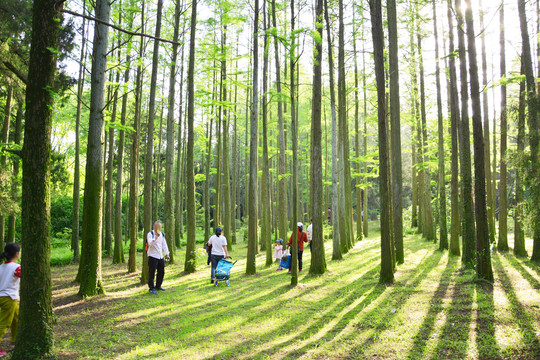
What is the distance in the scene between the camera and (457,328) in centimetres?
552

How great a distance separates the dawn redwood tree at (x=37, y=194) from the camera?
435 centimetres

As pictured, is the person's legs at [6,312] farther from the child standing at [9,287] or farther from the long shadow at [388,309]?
the long shadow at [388,309]

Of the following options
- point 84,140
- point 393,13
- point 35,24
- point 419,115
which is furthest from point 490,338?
point 84,140

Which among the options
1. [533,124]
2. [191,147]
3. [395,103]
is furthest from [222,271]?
[533,124]

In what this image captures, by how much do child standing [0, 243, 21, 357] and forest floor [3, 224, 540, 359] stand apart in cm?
84

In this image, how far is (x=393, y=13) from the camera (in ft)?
37.5

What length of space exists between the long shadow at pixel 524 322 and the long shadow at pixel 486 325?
0.32 metres

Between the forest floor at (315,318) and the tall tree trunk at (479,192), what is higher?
the tall tree trunk at (479,192)

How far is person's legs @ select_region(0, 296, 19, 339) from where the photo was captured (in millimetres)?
4809

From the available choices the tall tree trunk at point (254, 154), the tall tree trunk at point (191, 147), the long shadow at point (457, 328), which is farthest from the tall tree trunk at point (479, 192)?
the tall tree trunk at point (191, 147)

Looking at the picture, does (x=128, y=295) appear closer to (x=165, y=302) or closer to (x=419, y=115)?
(x=165, y=302)

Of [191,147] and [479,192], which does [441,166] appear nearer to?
[479,192]

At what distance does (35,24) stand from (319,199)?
8170mm

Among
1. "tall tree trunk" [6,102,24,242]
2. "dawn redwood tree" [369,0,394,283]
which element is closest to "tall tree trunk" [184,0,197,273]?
"tall tree trunk" [6,102,24,242]
